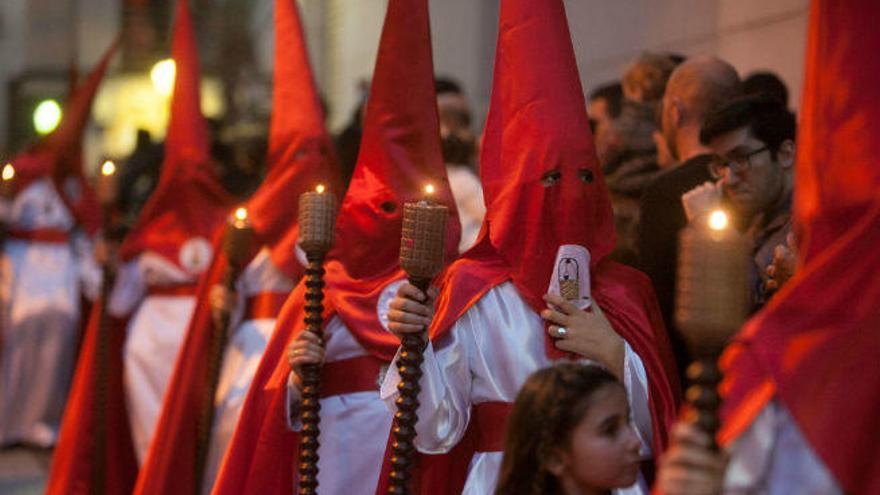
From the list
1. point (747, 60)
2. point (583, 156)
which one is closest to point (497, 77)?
point (583, 156)

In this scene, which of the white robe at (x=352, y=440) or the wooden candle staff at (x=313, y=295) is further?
the white robe at (x=352, y=440)

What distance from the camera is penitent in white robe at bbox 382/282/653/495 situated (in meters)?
4.74

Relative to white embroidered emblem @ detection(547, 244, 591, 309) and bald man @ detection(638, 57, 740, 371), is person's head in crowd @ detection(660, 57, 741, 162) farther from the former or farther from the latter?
white embroidered emblem @ detection(547, 244, 591, 309)

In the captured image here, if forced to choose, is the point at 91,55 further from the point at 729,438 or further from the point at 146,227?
the point at 729,438

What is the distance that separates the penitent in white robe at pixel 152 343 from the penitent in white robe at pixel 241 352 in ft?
5.13

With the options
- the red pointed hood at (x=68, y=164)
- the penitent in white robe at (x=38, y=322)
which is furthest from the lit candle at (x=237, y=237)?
the penitent in white robe at (x=38, y=322)

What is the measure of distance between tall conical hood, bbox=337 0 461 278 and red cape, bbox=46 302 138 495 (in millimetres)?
3106

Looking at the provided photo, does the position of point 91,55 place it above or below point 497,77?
above

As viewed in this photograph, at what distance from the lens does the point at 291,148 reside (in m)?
7.21

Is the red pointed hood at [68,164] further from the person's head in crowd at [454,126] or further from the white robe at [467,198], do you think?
the white robe at [467,198]

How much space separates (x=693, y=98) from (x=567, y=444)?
2.54 m

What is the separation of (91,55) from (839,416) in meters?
26.7

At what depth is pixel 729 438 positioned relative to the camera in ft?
10.8

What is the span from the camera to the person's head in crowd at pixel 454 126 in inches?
311
